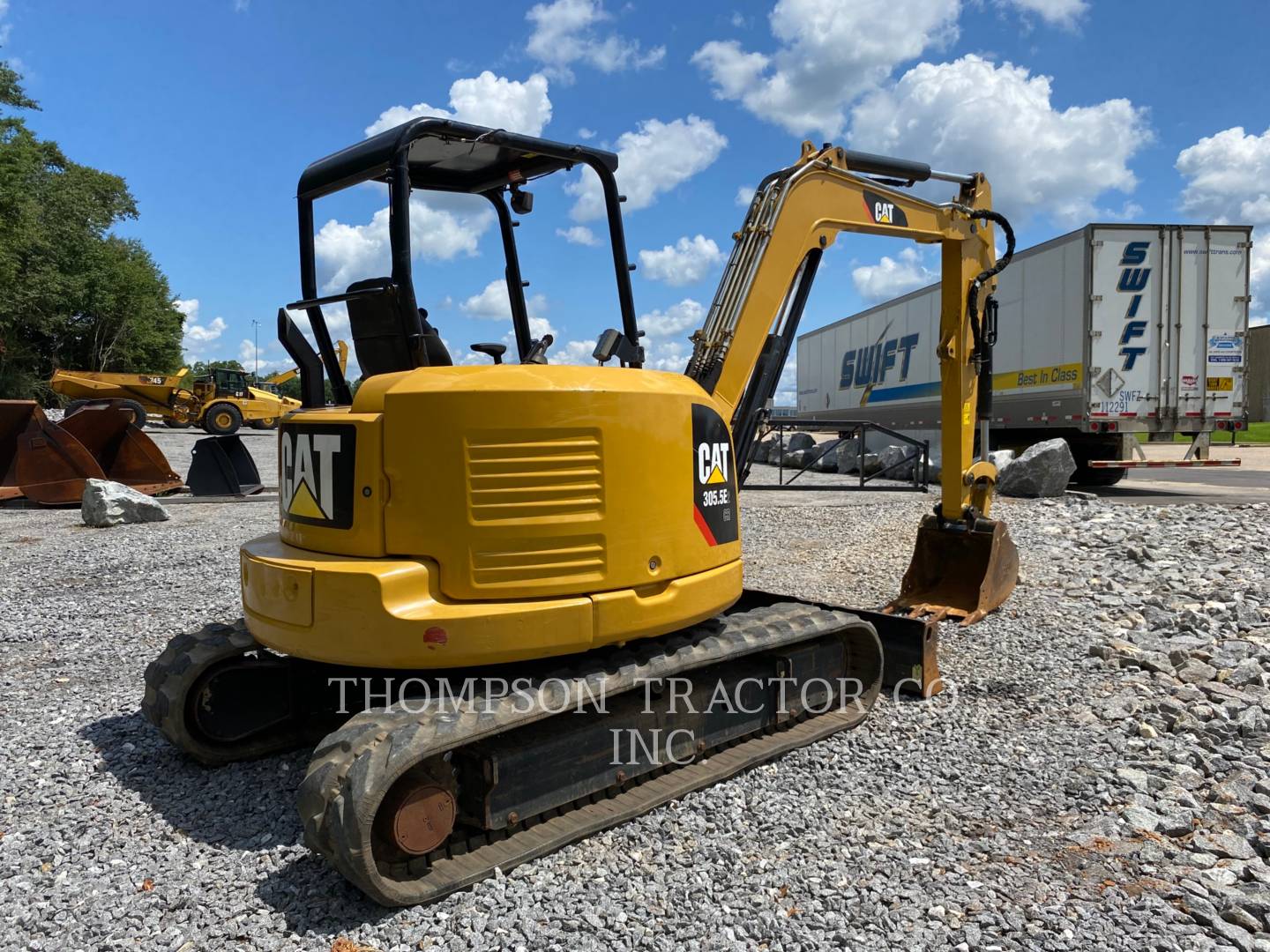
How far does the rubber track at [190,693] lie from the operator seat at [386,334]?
62.5 inches

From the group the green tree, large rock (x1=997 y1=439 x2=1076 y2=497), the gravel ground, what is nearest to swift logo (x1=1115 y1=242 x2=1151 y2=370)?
large rock (x1=997 y1=439 x2=1076 y2=497)

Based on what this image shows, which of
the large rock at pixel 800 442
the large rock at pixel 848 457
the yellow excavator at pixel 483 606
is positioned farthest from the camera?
the large rock at pixel 800 442

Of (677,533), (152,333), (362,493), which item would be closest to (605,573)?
(677,533)

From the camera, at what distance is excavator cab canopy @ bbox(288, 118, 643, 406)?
376 cm

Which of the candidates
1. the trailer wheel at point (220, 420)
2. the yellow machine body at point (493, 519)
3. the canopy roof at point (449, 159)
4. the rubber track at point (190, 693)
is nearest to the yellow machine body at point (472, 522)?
the yellow machine body at point (493, 519)

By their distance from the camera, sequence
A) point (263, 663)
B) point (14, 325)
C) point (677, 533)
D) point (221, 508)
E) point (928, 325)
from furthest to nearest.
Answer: point (14, 325)
point (928, 325)
point (221, 508)
point (263, 663)
point (677, 533)

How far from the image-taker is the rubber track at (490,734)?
2980 mm

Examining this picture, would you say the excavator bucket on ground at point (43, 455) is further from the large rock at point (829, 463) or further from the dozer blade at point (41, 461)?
the large rock at point (829, 463)

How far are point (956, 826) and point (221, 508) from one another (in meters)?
12.2

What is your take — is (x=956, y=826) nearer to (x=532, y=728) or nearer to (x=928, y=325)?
(x=532, y=728)

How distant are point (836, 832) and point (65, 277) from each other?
5015 cm

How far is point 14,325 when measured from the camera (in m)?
42.6

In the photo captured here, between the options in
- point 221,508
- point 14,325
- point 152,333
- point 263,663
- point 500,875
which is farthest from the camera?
point 152,333

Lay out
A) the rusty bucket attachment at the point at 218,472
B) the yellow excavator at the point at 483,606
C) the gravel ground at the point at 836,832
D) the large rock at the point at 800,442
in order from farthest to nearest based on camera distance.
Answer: the large rock at the point at 800,442 < the rusty bucket attachment at the point at 218,472 < the yellow excavator at the point at 483,606 < the gravel ground at the point at 836,832
